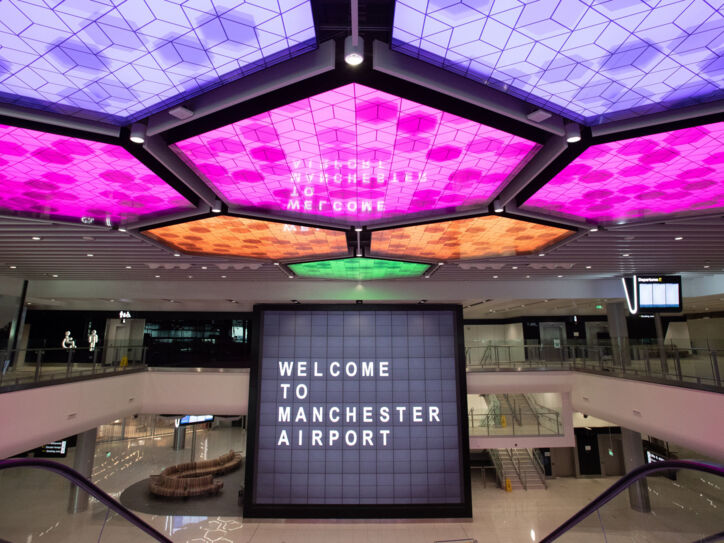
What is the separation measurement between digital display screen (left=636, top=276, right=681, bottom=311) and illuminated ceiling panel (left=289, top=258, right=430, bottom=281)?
20.6ft

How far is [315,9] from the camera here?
2.96m

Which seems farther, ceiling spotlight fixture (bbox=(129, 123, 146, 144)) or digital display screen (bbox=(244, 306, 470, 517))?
digital display screen (bbox=(244, 306, 470, 517))

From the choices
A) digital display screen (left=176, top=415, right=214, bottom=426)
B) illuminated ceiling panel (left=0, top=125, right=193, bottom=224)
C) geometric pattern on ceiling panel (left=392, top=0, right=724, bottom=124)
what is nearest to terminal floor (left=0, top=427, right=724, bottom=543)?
digital display screen (left=176, top=415, right=214, bottom=426)

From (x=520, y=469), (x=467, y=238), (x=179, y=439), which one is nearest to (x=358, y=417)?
(x=467, y=238)

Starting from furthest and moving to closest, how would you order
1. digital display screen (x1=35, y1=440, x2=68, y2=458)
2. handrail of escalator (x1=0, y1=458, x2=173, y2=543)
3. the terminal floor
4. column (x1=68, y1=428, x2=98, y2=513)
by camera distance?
digital display screen (x1=35, y1=440, x2=68, y2=458), column (x1=68, y1=428, x2=98, y2=513), the terminal floor, handrail of escalator (x1=0, y1=458, x2=173, y2=543)

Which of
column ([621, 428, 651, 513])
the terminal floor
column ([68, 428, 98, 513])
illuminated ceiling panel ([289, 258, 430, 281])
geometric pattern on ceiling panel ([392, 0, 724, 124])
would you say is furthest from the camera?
column ([621, 428, 651, 513])

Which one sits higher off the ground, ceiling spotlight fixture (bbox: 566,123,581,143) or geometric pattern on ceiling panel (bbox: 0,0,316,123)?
geometric pattern on ceiling panel (bbox: 0,0,316,123)

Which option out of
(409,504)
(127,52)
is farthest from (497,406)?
(127,52)

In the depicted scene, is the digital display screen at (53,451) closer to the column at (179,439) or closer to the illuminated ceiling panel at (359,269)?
the column at (179,439)

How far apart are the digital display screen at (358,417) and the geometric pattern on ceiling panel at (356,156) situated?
27.0ft

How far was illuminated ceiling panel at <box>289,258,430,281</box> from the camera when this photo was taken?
11945 mm

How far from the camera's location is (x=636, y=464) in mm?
15078

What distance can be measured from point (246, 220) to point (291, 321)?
7517 mm

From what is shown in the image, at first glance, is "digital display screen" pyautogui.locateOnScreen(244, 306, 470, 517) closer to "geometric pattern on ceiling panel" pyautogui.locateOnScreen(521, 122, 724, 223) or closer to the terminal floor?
the terminal floor
